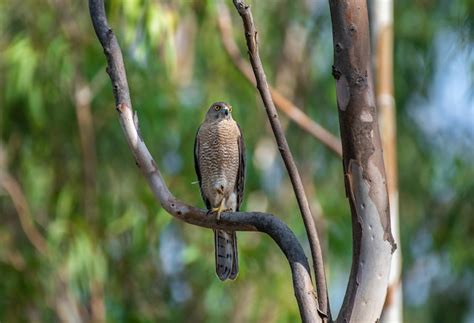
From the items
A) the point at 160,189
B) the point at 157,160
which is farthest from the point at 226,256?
the point at 157,160

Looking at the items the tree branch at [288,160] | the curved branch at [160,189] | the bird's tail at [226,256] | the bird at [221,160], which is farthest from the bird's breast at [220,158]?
the tree branch at [288,160]

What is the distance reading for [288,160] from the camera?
2664 mm

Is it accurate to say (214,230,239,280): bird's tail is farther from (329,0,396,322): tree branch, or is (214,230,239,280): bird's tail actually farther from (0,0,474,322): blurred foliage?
(0,0,474,322): blurred foliage

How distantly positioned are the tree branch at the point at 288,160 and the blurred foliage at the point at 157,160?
2730 mm

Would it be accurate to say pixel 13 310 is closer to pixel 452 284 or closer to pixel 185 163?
pixel 185 163

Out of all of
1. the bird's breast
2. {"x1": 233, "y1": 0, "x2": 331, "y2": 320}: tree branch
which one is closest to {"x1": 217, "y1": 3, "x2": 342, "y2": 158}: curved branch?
the bird's breast

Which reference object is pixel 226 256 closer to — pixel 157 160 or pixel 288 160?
pixel 288 160

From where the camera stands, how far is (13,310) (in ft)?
20.7

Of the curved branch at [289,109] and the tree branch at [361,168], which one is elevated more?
the curved branch at [289,109]

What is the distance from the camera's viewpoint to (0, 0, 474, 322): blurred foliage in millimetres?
6281

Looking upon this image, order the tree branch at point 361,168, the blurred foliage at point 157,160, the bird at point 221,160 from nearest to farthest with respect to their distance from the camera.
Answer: the tree branch at point 361,168
the bird at point 221,160
the blurred foliage at point 157,160

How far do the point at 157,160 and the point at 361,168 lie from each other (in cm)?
431

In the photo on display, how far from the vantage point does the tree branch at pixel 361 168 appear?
258 cm

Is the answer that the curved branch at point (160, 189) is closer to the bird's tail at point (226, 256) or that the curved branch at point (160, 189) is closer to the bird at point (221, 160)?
the bird's tail at point (226, 256)
